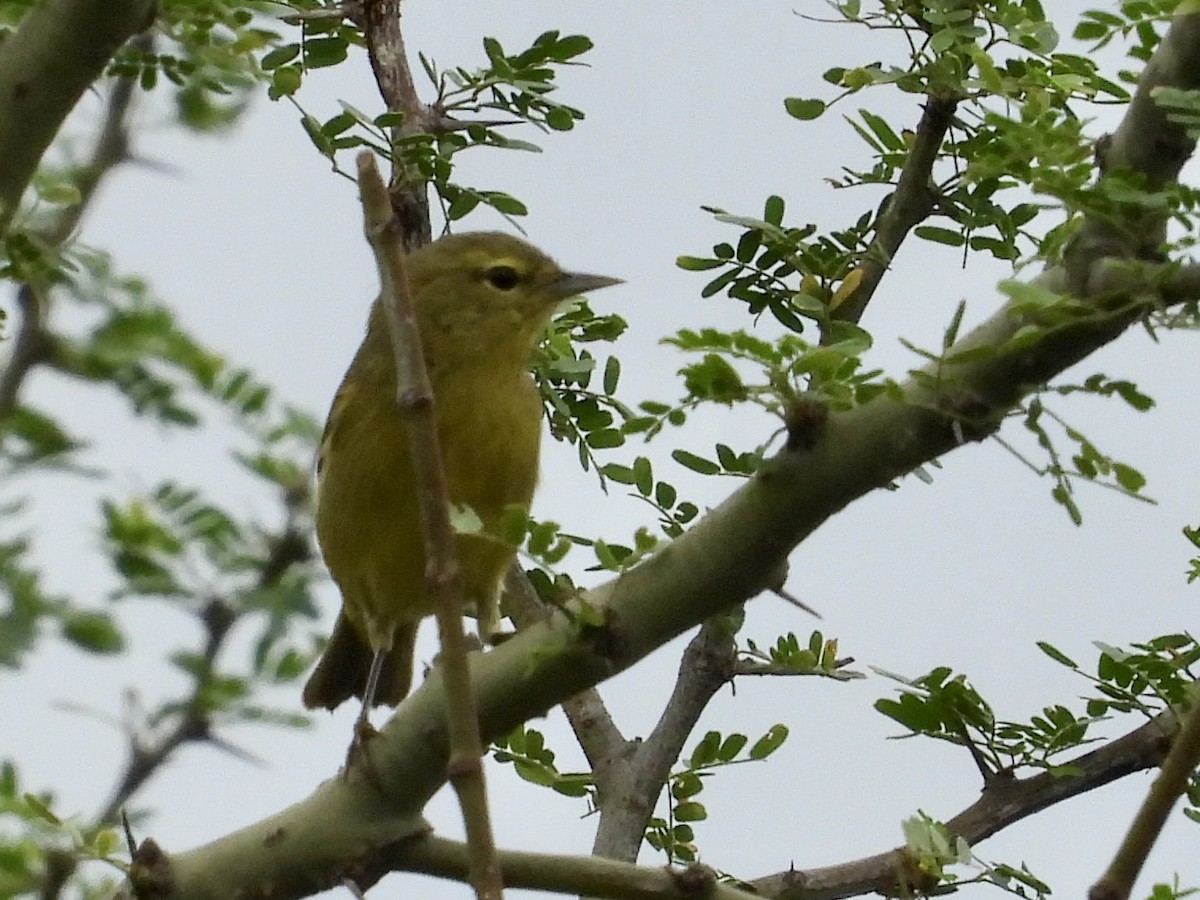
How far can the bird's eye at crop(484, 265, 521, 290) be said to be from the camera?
447 centimetres

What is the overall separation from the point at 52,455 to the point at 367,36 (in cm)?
270

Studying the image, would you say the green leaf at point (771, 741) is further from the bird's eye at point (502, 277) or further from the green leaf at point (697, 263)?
the bird's eye at point (502, 277)

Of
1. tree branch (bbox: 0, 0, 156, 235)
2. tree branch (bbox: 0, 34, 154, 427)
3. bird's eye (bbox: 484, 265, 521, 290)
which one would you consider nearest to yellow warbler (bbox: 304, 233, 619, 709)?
bird's eye (bbox: 484, 265, 521, 290)

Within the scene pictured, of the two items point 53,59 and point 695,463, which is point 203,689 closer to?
point 53,59

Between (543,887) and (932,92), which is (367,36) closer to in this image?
(932,92)

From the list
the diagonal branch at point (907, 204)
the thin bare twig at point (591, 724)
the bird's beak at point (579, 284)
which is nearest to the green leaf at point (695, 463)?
the diagonal branch at point (907, 204)

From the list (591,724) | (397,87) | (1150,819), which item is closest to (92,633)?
(1150,819)

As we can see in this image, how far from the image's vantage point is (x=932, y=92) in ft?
10.4

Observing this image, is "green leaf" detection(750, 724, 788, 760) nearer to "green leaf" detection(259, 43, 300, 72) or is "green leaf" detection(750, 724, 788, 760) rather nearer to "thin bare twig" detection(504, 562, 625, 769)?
"thin bare twig" detection(504, 562, 625, 769)

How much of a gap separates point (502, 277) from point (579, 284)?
27 centimetres

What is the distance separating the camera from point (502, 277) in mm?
4504

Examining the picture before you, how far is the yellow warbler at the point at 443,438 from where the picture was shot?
3848 millimetres

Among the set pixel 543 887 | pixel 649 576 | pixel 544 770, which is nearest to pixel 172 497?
pixel 649 576

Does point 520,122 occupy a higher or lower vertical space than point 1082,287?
higher
